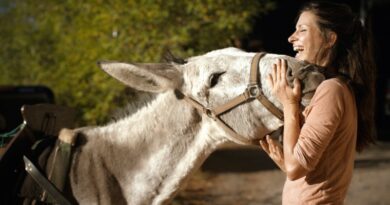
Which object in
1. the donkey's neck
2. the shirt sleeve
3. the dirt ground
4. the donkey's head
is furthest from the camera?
the dirt ground

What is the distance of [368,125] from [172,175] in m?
1.04

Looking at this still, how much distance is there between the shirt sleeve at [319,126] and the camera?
215 cm

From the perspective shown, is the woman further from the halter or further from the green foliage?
the green foliage

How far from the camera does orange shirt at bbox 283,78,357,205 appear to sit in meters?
2.16

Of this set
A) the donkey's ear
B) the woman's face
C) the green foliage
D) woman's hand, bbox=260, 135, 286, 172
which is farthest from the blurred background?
the woman's face

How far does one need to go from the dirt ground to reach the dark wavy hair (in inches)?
198

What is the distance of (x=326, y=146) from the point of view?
Result: 7.18 ft

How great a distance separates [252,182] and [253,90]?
6904mm

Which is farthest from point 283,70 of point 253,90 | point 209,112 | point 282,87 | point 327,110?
point 209,112

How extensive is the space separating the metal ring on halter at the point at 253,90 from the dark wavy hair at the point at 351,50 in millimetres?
366

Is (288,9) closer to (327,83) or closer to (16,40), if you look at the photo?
(16,40)

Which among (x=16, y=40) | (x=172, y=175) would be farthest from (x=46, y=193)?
(x=16, y=40)

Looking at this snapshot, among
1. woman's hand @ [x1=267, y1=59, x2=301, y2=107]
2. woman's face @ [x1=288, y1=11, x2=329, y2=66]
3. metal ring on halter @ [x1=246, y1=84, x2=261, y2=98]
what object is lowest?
metal ring on halter @ [x1=246, y1=84, x2=261, y2=98]

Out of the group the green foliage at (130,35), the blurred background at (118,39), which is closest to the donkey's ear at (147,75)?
the blurred background at (118,39)
